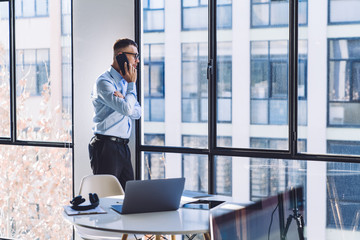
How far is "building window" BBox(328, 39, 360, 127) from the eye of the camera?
390 cm

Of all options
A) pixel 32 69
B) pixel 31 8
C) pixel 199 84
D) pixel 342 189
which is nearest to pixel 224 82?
pixel 199 84

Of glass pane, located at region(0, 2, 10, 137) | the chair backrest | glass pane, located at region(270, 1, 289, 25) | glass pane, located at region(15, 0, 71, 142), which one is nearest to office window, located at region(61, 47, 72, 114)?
glass pane, located at region(15, 0, 71, 142)

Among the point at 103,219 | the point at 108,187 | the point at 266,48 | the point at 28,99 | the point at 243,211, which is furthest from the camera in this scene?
the point at 28,99

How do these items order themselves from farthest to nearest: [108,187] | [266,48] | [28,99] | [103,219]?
[28,99] → [266,48] → [108,187] → [103,219]

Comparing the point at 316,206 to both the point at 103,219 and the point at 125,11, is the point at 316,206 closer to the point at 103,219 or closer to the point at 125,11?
the point at 103,219

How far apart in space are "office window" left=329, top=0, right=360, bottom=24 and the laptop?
2.01 meters

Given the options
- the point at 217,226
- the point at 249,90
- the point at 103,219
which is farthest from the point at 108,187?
the point at 217,226

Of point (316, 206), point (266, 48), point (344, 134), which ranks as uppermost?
point (266, 48)

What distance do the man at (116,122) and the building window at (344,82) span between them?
5.31ft

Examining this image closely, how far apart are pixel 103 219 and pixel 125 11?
2464 mm

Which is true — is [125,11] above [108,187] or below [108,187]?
above

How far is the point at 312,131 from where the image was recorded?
13.3ft

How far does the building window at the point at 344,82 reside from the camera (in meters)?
3.90

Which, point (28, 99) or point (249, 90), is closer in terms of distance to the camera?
point (249, 90)
